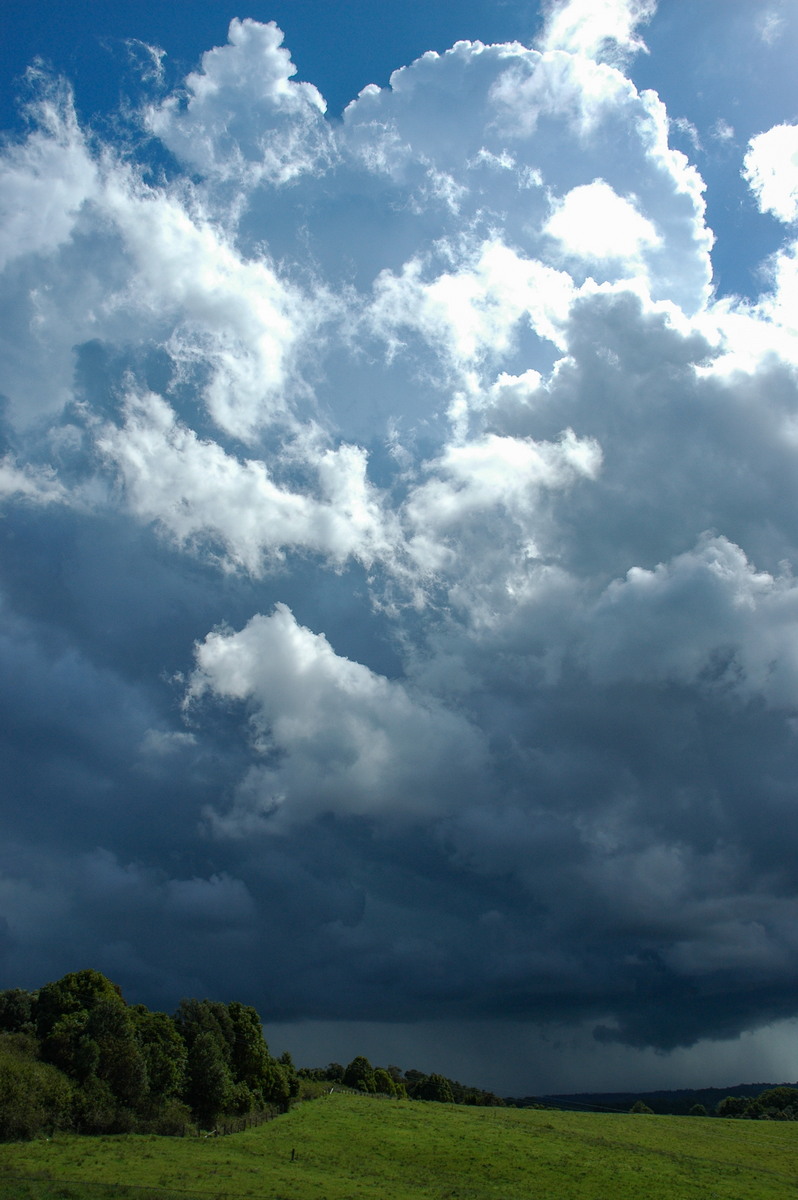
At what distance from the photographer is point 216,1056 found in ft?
330

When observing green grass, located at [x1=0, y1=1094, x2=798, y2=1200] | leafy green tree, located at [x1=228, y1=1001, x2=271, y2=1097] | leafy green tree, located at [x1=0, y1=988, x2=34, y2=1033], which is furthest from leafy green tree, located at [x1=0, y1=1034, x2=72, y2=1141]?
leafy green tree, located at [x1=228, y1=1001, x2=271, y2=1097]

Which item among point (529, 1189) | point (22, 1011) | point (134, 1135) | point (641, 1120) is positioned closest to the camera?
point (529, 1189)

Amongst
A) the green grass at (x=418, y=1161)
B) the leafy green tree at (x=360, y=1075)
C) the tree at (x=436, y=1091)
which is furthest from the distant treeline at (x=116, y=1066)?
the tree at (x=436, y=1091)

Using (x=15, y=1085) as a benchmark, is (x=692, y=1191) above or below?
below

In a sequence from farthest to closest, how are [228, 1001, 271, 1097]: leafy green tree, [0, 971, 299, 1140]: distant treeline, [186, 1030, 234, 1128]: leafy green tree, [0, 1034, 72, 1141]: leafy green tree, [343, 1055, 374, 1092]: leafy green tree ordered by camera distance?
[343, 1055, 374, 1092]: leafy green tree
[228, 1001, 271, 1097]: leafy green tree
[186, 1030, 234, 1128]: leafy green tree
[0, 971, 299, 1140]: distant treeline
[0, 1034, 72, 1141]: leafy green tree

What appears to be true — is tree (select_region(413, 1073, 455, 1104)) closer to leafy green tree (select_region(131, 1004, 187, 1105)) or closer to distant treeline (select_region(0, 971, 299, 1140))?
distant treeline (select_region(0, 971, 299, 1140))

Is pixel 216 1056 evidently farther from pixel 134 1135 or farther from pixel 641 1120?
pixel 641 1120

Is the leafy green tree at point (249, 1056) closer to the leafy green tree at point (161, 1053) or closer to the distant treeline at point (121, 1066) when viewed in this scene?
the distant treeline at point (121, 1066)

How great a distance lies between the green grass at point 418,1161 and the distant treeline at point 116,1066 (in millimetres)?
4872

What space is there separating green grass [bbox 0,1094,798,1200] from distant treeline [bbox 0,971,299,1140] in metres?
4.87

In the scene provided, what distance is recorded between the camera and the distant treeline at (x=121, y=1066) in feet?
252

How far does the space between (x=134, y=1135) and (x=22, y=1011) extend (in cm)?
2356

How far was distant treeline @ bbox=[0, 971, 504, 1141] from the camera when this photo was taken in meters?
76.9

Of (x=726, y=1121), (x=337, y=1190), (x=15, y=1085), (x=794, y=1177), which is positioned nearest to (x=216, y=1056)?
(x=15, y=1085)
